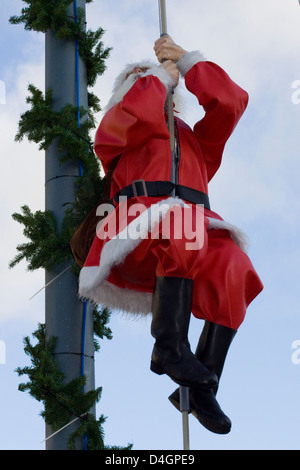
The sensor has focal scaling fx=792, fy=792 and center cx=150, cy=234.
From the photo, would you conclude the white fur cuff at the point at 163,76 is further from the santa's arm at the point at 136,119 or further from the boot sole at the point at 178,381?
the boot sole at the point at 178,381

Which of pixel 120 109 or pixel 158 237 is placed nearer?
pixel 158 237

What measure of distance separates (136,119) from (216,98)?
0.31 m

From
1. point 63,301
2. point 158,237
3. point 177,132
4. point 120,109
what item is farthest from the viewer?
point 63,301

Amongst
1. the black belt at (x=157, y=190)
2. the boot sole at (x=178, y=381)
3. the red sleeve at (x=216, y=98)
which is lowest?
the boot sole at (x=178, y=381)

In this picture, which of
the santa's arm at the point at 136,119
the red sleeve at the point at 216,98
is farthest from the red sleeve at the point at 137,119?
the red sleeve at the point at 216,98

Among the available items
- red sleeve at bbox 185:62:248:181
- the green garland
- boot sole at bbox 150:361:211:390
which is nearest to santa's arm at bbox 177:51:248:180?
red sleeve at bbox 185:62:248:181

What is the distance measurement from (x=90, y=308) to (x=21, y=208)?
0.48 metres

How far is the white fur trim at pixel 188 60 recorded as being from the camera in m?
2.75

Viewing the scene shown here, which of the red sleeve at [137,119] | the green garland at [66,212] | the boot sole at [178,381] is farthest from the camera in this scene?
the green garland at [66,212]

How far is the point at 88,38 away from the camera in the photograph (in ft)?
11.1

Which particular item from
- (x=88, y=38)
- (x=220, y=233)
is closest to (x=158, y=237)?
(x=220, y=233)

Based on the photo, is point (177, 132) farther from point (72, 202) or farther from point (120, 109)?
point (72, 202)

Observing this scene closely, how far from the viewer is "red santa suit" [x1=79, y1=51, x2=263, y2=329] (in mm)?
2477

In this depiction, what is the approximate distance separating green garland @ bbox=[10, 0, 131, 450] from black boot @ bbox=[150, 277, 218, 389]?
1.77 ft
